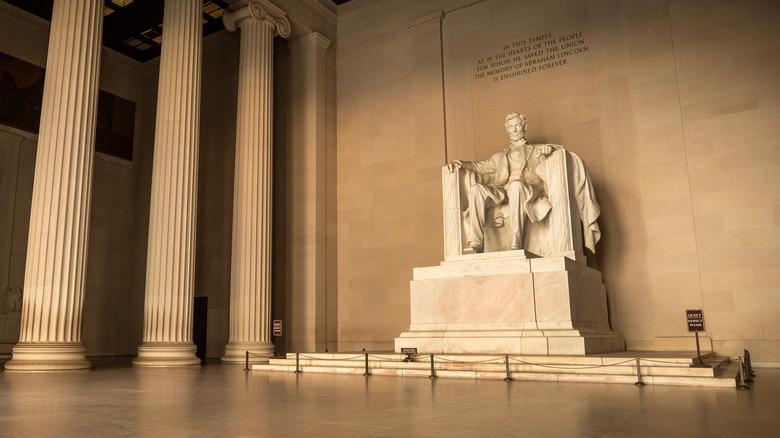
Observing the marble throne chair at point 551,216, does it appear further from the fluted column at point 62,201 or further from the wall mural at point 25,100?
the wall mural at point 25,100

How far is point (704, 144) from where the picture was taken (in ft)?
36.1

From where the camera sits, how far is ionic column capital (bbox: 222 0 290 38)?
13.7 meters

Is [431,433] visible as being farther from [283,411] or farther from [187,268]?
[187,268]

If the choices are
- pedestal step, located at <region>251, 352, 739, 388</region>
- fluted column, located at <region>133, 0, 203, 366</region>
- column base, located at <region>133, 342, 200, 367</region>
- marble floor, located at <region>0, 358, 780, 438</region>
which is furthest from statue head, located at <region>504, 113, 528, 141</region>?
column base, located at <region>133, 342, 200, 367</region>

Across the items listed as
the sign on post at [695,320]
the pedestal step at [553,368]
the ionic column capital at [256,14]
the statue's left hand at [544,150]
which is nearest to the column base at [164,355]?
the pedestal step at [553,368]

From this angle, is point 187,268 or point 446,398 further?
point 187,268

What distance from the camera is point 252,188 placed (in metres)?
13.2

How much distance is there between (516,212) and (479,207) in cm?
65

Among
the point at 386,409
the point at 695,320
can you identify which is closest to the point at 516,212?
the point at 695,320

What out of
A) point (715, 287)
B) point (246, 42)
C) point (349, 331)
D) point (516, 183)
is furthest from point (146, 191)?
point (715, 287)

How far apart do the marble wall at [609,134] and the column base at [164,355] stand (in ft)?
14.3

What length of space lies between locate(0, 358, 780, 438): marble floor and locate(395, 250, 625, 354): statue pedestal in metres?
1.58

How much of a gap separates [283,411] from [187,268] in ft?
24.7

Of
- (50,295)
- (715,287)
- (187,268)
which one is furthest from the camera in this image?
(187,268)
